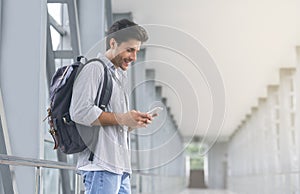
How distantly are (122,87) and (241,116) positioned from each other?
771 inches

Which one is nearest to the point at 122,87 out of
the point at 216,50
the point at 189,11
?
the point at 189,11

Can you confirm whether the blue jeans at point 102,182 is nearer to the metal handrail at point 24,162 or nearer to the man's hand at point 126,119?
the man's hand at point 126,119

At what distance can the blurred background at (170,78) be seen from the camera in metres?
2.17

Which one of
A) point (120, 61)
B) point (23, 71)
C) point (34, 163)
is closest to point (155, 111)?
point (120, 61)

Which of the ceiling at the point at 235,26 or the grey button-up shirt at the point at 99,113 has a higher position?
the ceiling at the point at 235,26

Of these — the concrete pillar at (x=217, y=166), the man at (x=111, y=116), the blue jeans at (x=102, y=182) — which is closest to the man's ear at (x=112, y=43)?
the man at (x=111, y=116)

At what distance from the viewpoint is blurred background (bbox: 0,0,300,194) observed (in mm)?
2168

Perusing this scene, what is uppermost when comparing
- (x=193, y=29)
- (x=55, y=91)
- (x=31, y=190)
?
(x=193, y=29)

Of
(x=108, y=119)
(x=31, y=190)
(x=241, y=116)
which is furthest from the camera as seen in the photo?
(x=241, y=116)

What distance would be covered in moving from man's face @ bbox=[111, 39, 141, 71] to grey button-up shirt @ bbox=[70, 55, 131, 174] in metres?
0.03

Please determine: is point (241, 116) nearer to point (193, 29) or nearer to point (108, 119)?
point (193, 29)

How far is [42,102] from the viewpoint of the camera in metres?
3.23

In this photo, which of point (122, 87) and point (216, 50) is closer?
point (122, 87)

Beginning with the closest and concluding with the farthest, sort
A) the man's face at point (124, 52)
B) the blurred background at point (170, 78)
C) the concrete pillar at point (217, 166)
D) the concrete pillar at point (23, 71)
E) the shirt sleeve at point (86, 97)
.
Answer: the shirt sleeve at point (86, 97) → the man's face at point (124, 52) → the blurred background at point (170, 78) → the concrete pillar at point (23, 71) → the concrete pillar at point (217, 166)
